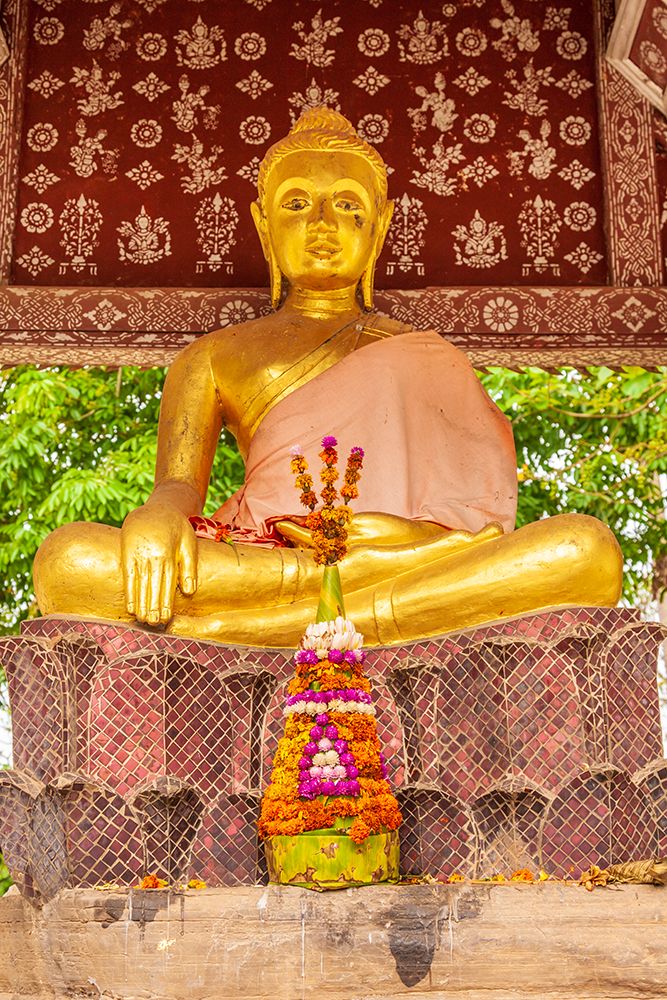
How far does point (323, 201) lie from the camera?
545cm

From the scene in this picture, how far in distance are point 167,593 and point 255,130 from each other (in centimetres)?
264

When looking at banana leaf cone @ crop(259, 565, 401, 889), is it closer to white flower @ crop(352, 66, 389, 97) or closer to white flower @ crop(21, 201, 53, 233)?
white flower @ crop(21, 201, 53, 233)

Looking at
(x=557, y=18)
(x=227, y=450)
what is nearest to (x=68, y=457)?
(x=227, y=450)

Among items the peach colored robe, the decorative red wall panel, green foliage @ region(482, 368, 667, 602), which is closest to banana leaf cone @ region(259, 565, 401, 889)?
the peach colored robe

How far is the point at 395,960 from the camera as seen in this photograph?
Result: 3.19 m

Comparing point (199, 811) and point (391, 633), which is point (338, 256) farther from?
point (199, 811)

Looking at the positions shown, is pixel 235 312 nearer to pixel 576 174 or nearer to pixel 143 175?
pixel 143 175

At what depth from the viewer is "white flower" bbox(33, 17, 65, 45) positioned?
243 inches

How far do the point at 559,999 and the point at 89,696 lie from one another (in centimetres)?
152

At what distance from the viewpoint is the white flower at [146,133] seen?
239 inches

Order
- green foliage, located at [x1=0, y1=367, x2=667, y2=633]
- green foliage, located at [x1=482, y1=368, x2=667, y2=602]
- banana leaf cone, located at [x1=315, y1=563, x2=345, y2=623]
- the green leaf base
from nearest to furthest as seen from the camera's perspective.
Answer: the green leaf base → banana leaf cone, located at [x1=315, y1=563, x2=345, y2=623] → green foliage, located at [x1=0, y1=367, x2=667, y2=633] → green foliage, located at [x1=482, y1=368, x2=667, y2=602]

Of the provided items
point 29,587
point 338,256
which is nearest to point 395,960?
point 338,256

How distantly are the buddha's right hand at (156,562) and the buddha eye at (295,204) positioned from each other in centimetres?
160

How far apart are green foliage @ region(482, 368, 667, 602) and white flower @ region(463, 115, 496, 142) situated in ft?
8.32
